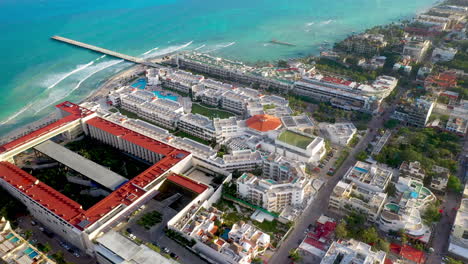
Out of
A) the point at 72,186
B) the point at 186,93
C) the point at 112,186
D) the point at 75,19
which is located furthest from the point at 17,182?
the point at 75,19

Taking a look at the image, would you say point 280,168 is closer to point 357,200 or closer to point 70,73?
point 357,200

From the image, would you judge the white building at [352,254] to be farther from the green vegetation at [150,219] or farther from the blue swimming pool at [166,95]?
the blue swimming pool at [166,95]

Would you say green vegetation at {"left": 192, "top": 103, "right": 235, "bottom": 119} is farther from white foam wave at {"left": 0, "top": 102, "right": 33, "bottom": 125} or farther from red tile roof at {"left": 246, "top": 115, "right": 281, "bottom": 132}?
white foam wave at {"left": 0, "top": 102, "right": 33, "bottom": 125}

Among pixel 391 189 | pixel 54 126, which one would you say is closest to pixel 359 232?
pixel 391 189

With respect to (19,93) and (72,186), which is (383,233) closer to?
(72,186)

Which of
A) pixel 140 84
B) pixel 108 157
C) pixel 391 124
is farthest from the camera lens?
pixel 140 84

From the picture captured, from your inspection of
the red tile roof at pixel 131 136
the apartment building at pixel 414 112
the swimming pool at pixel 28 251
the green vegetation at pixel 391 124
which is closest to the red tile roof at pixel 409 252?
the green vegetation at pixel 391 124
